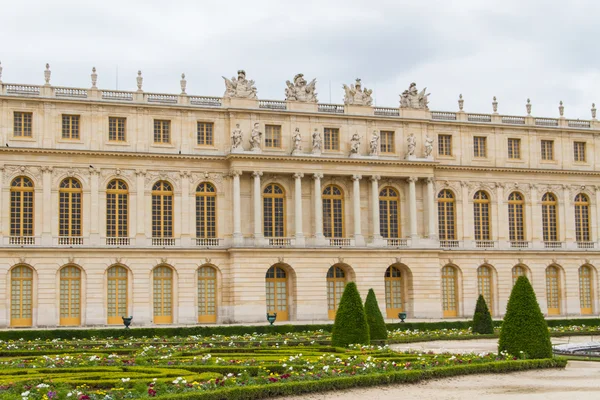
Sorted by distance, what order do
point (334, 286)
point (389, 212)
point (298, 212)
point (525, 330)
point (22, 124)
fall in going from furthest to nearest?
point (389, 212)
point (334, 286)
point (298, 212)
point (22, 124)
point (525, 330)

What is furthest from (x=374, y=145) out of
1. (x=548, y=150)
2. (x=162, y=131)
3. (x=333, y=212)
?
(x=548, y=150)

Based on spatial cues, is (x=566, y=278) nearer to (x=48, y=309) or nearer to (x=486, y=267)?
(x=486, y=267)

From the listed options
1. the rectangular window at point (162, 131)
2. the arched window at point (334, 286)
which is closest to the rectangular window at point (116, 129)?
the rectangular window at point (162, 131)

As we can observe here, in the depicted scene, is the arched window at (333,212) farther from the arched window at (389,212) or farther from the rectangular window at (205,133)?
the rectangular window at (205,133)

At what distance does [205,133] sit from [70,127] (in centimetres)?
740

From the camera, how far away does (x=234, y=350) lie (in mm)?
29094

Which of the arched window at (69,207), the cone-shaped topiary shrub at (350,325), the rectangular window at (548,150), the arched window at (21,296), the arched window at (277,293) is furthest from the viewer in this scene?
the rectangular window at (548,150)

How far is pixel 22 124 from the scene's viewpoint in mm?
47656

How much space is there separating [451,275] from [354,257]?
716cm

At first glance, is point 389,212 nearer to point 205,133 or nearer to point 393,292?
point 393,292

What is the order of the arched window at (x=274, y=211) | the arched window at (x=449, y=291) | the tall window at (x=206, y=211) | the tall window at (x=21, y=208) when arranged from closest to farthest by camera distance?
1. the tall window at (x=21, y=208)
2. the tall window at (x=206, y=211)
3. the arched window at (x=274, y=211)
4. the arched window at (x=449, y=291)

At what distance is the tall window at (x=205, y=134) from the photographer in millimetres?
50875

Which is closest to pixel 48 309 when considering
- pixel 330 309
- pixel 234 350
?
pixel 330 309

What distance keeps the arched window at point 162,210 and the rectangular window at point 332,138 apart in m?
9.61
